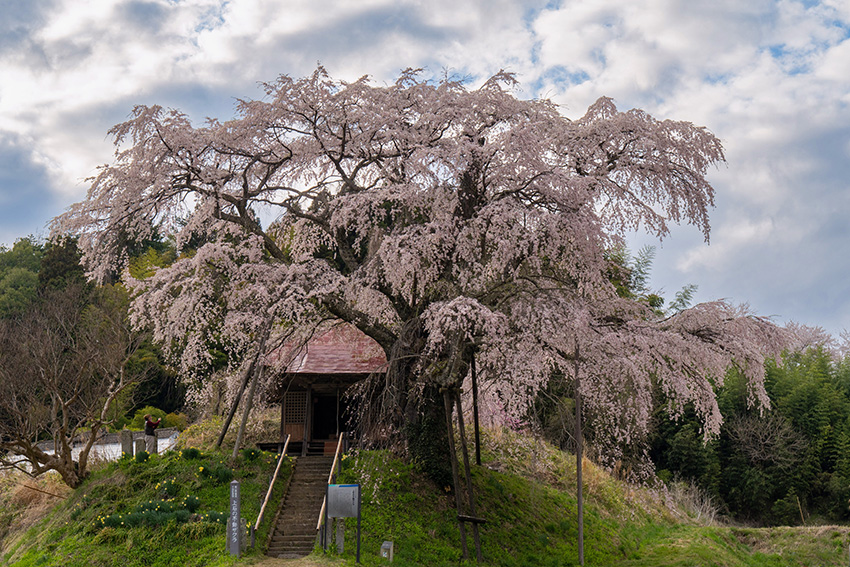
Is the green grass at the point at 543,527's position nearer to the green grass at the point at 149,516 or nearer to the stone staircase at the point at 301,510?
the stone staircase at the point at 301,510

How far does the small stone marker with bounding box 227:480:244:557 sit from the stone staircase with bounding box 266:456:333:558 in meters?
1.23

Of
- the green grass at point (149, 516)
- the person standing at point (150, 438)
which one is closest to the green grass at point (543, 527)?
the green grass at point (149, 516)

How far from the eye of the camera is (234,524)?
40.2 ft

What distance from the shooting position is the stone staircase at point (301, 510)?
44.9 ft

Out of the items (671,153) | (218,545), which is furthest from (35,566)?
(671,153)

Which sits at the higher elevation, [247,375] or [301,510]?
[247,375]

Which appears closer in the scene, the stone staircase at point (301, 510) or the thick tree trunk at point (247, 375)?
the stone staircase at point (301, 510)

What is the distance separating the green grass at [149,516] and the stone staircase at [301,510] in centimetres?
30

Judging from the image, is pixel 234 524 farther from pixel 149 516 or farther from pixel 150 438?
pixel 150 438

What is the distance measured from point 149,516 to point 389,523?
485 centimetres

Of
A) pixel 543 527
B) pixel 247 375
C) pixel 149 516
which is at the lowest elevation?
pixel 543 527

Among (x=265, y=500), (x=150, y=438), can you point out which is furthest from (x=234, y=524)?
(x=150, y=438)

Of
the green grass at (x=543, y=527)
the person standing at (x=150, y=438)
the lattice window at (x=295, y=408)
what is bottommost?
the green grass at (x=543, y=527)

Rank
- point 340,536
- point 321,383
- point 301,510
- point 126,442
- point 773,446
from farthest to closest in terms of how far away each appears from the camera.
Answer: point 773,446, point 321,383, point 126,442, point 301,510, point 340,536
